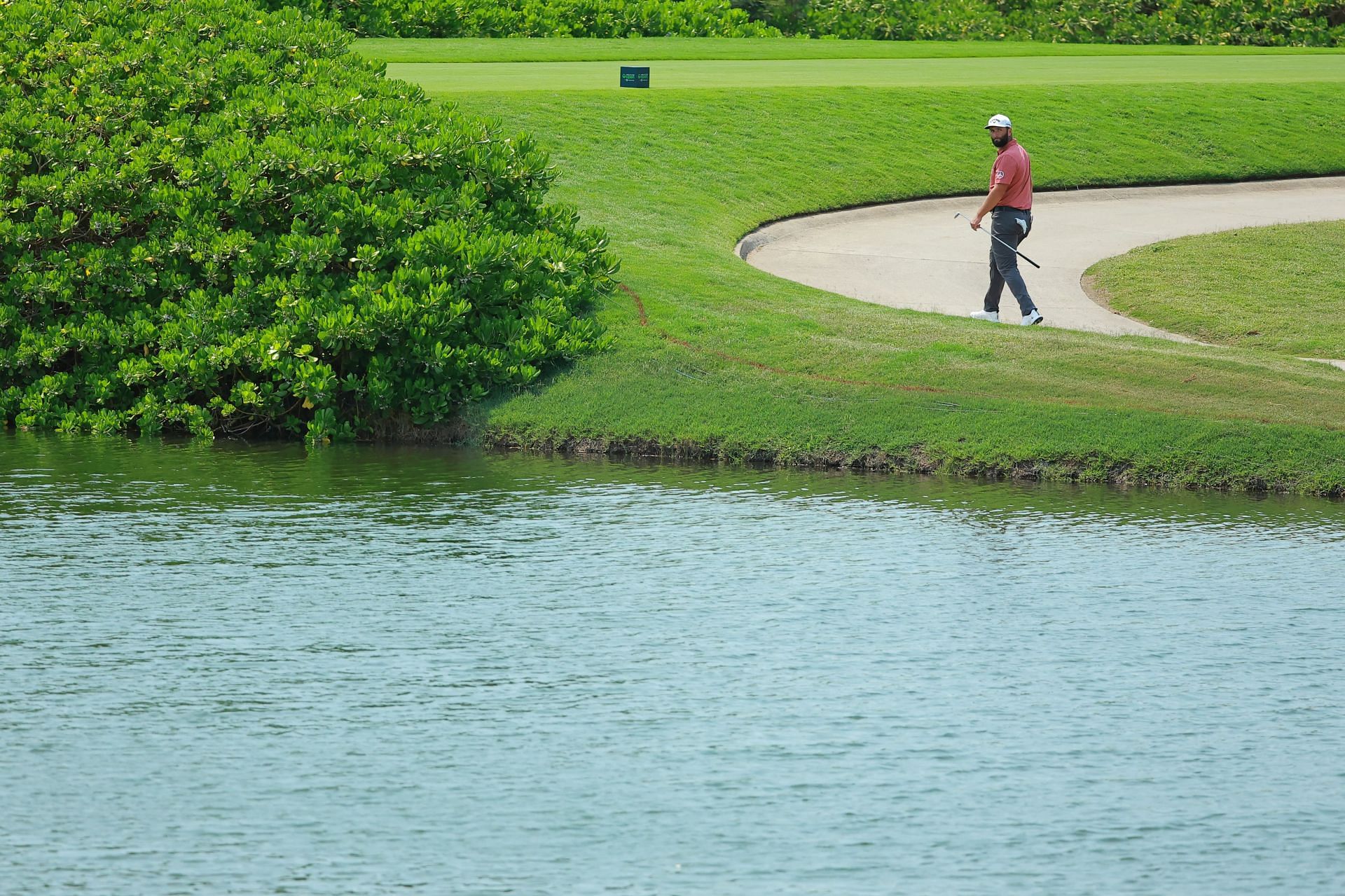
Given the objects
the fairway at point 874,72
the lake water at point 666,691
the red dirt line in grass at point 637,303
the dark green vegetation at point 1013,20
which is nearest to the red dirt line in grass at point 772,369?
the red dirt line in grass at point 637,303

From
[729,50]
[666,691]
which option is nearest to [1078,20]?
[729,50]

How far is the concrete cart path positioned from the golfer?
13.8 inches

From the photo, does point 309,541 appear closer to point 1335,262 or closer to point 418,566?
point 418,566

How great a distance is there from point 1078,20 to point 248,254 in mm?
27751

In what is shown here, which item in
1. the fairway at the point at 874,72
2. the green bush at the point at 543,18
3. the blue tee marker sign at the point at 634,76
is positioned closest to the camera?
the blue tee marker sign at the point at 634,76

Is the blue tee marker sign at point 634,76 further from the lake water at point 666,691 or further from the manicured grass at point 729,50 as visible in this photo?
the lake water at point 666,691

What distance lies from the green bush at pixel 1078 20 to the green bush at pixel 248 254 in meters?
24.4

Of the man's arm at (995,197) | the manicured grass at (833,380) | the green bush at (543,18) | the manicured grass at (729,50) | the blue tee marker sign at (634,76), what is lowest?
the manicured grass at (833,380)

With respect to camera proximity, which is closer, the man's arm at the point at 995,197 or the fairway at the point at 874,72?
the man's arm at the point at 995,197

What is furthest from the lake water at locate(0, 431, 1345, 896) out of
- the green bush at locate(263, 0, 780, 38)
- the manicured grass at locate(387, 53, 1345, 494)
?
the green bush at locate(263, 0, 780, 38)

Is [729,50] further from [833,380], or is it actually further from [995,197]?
[833,380]

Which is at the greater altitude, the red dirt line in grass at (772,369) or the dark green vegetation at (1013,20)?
the dark green vegetation at (1013,20)

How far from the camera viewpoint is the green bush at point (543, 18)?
29.8 metres

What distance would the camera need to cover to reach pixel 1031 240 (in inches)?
731
